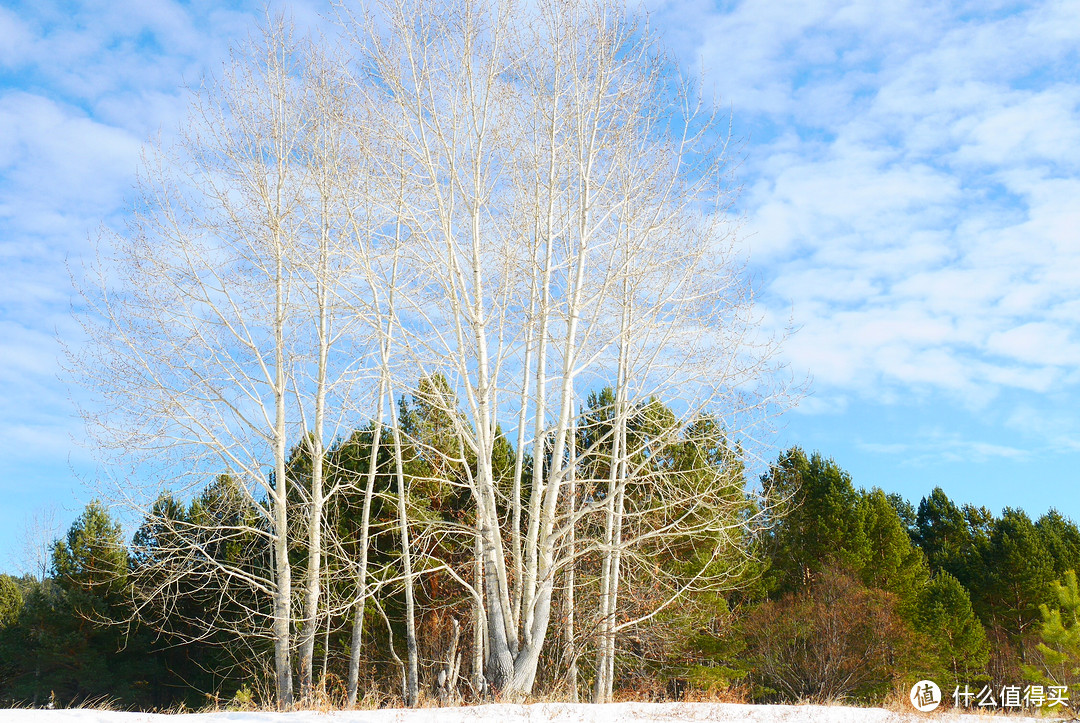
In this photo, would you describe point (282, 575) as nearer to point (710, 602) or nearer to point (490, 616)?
point (490, 616)

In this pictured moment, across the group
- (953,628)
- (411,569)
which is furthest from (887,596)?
(411,569)

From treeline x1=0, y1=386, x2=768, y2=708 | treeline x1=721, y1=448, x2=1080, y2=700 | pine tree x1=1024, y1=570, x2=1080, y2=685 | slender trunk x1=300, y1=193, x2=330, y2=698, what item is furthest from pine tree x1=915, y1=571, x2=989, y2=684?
slender trunk x1=300, y1=193, x2=330, y2=698

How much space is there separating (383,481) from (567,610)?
8.29m

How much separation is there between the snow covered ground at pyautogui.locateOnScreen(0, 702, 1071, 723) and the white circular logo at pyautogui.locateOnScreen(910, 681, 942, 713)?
68cm

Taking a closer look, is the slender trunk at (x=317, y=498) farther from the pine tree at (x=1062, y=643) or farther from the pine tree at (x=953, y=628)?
the pine tree at (x=953, y=628)

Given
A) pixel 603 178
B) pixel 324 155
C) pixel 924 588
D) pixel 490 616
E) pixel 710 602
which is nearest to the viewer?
pixel 490 616

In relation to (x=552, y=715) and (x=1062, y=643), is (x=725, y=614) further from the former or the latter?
(x=552, y=715)

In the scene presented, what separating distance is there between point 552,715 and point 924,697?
27.1 feet

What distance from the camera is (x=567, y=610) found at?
12.3 meters

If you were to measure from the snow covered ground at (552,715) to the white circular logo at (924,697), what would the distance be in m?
0.68

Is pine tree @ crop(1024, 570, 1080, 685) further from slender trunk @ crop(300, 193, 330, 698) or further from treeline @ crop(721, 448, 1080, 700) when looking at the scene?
slender trunk @ crop(300, 193, 330, 698)

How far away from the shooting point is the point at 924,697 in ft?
40.3

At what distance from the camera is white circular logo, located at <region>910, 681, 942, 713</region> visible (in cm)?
1118

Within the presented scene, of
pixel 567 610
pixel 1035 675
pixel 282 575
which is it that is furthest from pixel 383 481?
pixel 1035 675
